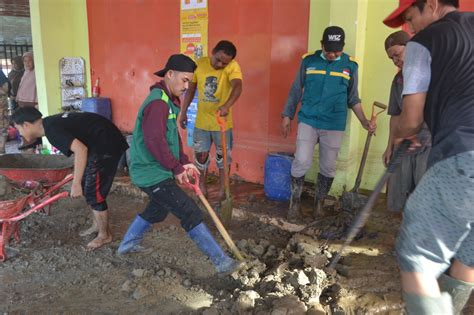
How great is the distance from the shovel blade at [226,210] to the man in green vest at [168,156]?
1.08 meters

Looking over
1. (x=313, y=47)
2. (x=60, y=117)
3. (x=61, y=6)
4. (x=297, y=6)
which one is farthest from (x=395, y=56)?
(x=61, y=6)

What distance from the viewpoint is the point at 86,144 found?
13.3ft

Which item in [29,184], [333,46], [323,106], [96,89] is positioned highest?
[333,46]

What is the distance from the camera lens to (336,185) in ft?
16.8

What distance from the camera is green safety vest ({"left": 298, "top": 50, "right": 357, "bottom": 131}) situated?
4.38 meters

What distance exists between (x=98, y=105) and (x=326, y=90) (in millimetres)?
4977

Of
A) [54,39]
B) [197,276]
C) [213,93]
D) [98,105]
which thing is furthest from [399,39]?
[54,39]

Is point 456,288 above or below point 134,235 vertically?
above

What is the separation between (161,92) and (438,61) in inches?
81.6

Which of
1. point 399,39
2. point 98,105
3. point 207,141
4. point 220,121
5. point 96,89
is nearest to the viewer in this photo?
point 399,39

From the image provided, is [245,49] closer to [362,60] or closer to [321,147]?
[362,60]

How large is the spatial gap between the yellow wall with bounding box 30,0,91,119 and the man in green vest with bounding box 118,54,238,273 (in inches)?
227

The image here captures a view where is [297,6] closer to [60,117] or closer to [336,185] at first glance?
[336,185]

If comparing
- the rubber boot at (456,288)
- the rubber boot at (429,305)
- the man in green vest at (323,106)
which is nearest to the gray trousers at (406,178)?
the man in green vest at (323,106)
